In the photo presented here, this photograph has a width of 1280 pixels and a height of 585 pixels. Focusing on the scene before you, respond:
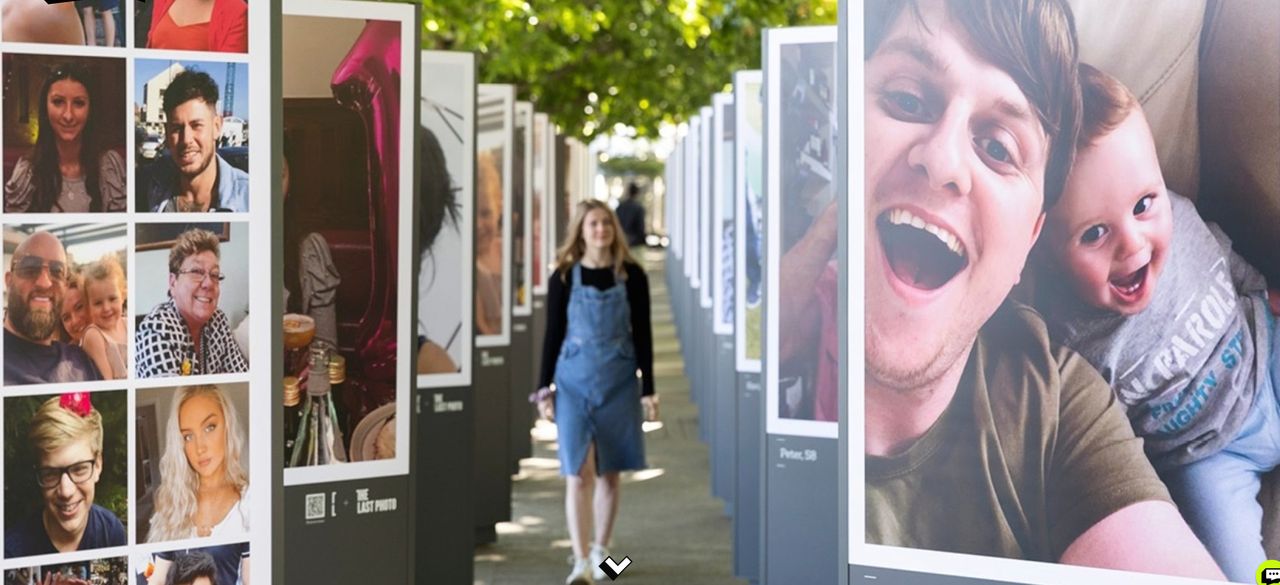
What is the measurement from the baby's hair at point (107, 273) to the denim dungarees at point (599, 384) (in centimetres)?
536

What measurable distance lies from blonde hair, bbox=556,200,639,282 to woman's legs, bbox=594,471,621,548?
3.48 ft

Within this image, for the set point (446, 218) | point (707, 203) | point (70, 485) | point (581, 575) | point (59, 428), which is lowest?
point (581, 575)

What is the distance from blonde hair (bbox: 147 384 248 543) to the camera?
4.24m

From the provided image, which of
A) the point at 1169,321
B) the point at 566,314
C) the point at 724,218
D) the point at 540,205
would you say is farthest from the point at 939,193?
the point at 540,205

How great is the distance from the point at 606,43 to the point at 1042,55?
2087 cm

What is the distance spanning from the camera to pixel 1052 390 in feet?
13.9

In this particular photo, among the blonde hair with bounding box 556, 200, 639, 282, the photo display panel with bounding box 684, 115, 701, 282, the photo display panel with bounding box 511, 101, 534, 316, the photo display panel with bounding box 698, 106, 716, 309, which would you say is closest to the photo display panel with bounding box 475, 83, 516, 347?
the photo display panel with bounding box 511, 101, 534, 316

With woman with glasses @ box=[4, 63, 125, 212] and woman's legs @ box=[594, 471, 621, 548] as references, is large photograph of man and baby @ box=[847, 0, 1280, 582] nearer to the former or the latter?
woman with glasses @ box=[4, 63, 125, 212]

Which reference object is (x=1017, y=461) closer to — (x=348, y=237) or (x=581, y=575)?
(x=348, y=237)

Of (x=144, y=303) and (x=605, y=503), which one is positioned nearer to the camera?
(x=144, y=303)

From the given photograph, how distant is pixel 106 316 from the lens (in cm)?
413

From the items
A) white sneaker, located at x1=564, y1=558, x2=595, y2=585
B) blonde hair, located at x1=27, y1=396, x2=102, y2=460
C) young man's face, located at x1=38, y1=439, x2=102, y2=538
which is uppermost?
blonde hair, located at x1=27, y1=396, x2=102, y2=460

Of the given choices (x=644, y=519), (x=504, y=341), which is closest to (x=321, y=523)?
(x=504, y=341)

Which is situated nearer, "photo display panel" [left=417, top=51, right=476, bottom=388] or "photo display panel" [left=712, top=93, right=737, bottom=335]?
"photo display panel" [left=417, top=51, right=476, bottom=388]
